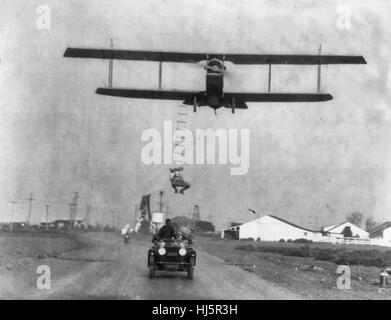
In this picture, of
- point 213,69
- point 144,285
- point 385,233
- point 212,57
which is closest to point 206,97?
point 213,69

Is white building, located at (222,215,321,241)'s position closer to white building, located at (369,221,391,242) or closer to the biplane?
white building, located at (369,221,391,242)

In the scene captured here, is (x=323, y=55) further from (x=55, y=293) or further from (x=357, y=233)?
(x=357, y=233)

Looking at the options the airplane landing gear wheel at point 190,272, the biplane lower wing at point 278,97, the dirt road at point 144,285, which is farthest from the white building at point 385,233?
the airplane landing gear wheel at point 190,272

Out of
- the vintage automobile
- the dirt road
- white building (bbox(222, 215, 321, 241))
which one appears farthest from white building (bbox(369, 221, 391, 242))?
the vintage automobile

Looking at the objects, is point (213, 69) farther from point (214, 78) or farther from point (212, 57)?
point (212, 57)
